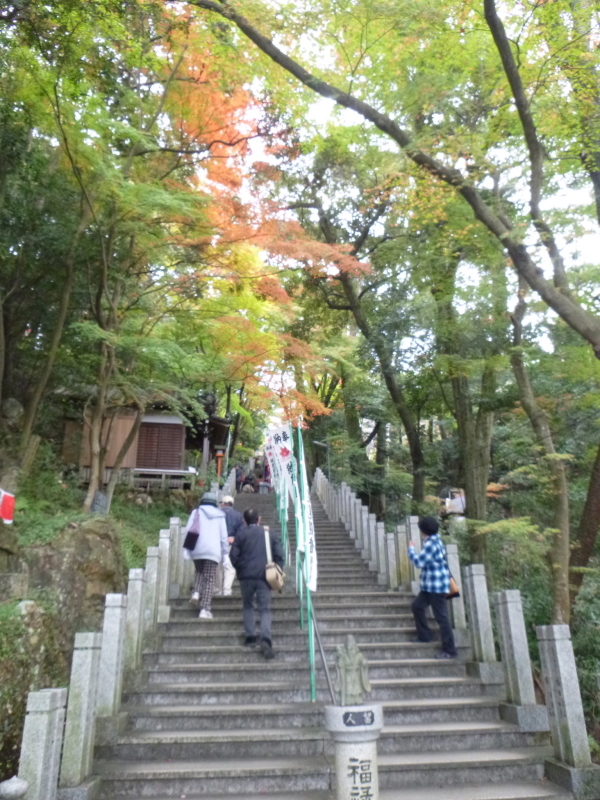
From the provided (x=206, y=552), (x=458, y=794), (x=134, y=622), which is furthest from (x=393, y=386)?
(x=458, y=794)

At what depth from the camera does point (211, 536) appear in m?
7.34

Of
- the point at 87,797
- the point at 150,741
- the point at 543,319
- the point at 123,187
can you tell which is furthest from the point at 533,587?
the point at 123,187

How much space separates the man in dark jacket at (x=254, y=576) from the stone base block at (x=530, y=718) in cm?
255

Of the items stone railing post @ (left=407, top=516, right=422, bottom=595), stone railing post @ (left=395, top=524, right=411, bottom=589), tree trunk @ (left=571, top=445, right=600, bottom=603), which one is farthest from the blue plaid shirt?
tree trunk @ (left=571, top=445, right=600, bottom=603)

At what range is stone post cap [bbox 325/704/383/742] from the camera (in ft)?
11.9

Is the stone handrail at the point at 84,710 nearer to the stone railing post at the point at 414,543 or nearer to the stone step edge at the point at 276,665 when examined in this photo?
the stone step edge at the point at 276,665

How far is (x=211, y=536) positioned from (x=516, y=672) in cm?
388

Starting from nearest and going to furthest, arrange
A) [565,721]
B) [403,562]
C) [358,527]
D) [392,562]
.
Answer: [565,721] < [403,562] < [392,562] < [358,527]

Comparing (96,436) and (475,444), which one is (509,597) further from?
(96,436)

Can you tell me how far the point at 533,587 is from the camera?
35.9ft

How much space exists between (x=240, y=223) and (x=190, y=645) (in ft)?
28.7

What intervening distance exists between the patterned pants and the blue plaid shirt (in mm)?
2631

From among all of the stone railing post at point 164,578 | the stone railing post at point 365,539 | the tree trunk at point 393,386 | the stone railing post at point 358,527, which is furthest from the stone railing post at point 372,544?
the tree trunk at point 393,386

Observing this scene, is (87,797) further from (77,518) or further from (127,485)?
(127,485)
